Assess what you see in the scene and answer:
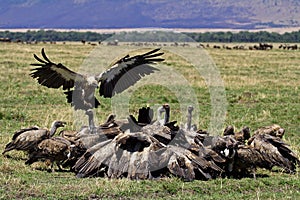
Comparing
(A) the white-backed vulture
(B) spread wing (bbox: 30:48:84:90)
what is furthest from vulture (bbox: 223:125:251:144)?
(B) spread wing (bbox: 30:48:84:90)

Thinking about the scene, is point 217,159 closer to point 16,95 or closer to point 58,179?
point 58,179

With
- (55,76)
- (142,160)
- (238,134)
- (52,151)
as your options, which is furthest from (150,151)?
(55,76)

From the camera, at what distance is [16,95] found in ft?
66.7

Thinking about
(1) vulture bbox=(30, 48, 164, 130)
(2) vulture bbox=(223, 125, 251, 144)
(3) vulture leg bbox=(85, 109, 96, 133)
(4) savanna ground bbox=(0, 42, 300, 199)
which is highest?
(1) vulture bbox=(30, 48, 164, 130)

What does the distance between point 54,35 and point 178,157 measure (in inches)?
5212

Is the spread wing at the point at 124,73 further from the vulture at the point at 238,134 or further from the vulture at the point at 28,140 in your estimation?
the vulture at the point at 28,140

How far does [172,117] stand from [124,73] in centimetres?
449

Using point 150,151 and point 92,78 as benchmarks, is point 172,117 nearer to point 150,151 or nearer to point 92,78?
point 92,78

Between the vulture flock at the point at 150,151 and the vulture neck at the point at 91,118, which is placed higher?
the vulture neck at the point at 91,118

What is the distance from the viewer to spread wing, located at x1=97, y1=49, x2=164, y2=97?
11.9 m

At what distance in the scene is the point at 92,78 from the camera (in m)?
12.0

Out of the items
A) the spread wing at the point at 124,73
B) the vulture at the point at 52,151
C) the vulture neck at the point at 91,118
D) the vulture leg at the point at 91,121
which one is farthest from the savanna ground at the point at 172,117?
the spread wing at the point at 124,73

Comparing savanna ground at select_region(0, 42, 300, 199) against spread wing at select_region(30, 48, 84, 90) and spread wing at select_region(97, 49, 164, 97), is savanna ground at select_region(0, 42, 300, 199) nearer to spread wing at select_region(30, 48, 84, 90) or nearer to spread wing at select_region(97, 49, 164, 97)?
spread wing at select_region(30, 48, 84, 90)

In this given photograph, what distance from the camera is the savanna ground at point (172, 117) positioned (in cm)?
844
